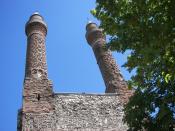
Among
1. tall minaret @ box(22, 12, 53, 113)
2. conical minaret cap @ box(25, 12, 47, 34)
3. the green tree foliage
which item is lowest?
the green tree foliage

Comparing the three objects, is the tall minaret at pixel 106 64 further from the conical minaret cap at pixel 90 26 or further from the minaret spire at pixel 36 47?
the minaret spire at pixel 36 47

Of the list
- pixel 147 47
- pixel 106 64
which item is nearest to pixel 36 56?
pixel 106 64

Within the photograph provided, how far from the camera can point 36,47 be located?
47.6ft

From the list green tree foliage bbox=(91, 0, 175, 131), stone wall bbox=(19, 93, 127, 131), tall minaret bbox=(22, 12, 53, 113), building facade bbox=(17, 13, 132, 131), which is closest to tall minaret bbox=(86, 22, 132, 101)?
building facade bbox=(17, 13, 132, 131)

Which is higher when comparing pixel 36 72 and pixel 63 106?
pixel 36 72

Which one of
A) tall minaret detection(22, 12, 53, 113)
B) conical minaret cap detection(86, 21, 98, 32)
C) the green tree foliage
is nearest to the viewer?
the green tree foliage

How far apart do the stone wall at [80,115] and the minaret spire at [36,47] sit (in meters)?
1.73

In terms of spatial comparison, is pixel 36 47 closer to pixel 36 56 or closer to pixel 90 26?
pixel 36 56

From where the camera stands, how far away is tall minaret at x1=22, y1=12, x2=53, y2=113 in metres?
11.5

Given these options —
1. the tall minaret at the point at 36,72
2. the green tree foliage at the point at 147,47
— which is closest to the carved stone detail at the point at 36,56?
the tall minaret at the point at 36,72

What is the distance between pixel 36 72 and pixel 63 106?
2.19 metres

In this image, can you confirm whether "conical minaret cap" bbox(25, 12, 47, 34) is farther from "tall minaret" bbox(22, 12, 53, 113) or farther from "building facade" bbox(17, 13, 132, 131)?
"building facade" bbox(17, 13, 132, 131)

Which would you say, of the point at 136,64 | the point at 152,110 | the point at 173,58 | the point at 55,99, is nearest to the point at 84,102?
the point at 55,99

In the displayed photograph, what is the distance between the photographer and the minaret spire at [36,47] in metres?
13.2
